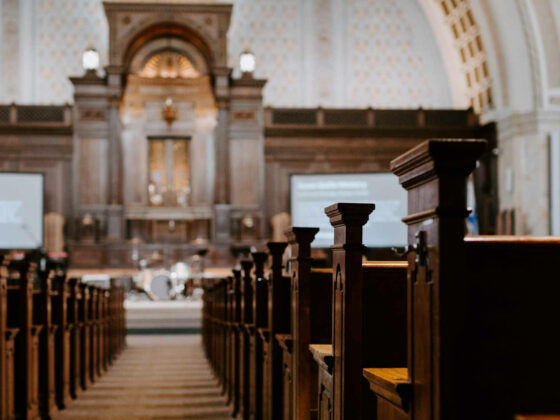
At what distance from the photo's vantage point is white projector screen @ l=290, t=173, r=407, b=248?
16.2 metres

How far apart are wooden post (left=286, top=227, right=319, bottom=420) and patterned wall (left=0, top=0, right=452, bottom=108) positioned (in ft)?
49.0

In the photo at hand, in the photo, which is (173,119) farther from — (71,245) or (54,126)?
(71,245)

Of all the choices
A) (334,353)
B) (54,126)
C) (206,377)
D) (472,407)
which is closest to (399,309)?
(334,353)

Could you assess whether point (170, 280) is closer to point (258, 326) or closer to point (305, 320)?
point (258, 326)

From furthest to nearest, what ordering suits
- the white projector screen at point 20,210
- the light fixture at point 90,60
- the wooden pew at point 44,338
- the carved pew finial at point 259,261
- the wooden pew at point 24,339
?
the light fixture at point 90,60, the white projector screen at point 20,210, the wooden pew at point 44,338, the wooden pew at point 24,339, the carved pew finial at point 259,261

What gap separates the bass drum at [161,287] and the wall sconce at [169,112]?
3946 mm

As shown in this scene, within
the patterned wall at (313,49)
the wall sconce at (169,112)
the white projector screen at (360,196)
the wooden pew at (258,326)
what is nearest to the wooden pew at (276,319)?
the wooden pew at (258,326)

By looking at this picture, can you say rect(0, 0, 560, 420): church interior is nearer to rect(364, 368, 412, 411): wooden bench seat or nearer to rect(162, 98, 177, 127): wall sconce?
rect(162, 98, 177, 127): wall sconce

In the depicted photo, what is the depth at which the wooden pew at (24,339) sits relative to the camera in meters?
5.07

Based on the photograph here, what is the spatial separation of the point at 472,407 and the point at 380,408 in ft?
2.11

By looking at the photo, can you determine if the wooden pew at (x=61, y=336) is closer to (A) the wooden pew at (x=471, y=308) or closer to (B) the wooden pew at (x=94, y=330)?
(B) the wooden pew at (x=94, y=330)

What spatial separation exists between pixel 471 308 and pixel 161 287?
1314 cm

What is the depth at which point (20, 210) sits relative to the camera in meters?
15.9

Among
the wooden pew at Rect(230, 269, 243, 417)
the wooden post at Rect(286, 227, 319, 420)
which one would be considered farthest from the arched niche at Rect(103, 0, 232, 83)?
the wooden post at Rect(286, 227, 319, 420)
